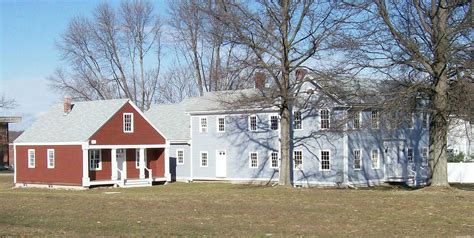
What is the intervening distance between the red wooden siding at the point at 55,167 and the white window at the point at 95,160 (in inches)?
65.1

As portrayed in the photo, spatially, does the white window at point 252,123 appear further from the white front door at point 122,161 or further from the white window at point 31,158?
the white window at point 31,158

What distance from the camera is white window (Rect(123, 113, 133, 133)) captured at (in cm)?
→ 4997

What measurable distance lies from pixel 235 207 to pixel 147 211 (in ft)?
11.4

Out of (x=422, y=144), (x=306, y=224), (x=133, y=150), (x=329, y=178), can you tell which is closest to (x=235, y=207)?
(x=306, y=224)

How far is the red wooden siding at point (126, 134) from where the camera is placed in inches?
1895

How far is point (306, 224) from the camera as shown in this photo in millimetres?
17609

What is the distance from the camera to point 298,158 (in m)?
48.4

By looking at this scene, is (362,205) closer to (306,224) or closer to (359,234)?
(306,224)

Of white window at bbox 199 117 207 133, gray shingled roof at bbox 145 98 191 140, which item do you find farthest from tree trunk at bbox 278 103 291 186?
gray shingled roof at bbox 145 98 191 140

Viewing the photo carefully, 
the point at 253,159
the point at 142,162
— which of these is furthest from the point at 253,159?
the point at 142,162

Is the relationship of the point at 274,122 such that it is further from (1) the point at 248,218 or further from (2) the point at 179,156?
(1) the point at 248,218

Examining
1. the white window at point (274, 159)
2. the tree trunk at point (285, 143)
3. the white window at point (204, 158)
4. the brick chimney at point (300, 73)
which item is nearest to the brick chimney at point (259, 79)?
the tree trunk at point (285, 143)

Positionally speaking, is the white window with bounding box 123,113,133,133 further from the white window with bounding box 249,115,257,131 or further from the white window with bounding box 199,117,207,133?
the white window with bounding box 249,115,257,131

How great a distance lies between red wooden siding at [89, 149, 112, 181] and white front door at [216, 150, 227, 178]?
29.6ft
